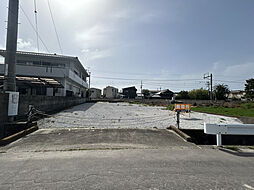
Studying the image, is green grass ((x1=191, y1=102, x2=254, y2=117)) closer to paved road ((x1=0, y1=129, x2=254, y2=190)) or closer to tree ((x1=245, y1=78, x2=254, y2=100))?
paved road ((x1=0, y1=129, x2=254, y2=190))

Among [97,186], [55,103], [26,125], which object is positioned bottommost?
[97,186]

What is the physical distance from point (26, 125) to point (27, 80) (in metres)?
6.82

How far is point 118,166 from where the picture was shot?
2.56m

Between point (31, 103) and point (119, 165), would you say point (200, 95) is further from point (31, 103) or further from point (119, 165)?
point (119, 165)

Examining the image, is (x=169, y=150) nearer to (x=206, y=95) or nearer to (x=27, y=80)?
(x=27, y=80)

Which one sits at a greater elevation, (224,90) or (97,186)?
(224,90)

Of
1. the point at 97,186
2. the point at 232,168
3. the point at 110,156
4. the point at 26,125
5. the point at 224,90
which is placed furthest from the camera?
the point at 224,90

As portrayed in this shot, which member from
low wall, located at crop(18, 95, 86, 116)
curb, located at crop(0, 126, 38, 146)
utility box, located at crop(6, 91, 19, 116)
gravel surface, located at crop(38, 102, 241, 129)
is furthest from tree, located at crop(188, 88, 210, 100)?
utility box, located at crop(6, 91, 19, 116)

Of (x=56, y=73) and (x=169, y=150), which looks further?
(x=56, y=73)

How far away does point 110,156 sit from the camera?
300 cm

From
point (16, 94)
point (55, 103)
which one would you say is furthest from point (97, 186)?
point (55, 103)

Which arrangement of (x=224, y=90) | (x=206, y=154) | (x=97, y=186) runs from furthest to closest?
(x=224, y=90) < (x=206, y=154) < (x=97, y=186)

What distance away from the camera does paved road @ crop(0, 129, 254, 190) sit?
2.04 metres

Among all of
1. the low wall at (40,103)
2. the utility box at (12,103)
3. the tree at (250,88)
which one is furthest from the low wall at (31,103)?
the tree at (250,88)
